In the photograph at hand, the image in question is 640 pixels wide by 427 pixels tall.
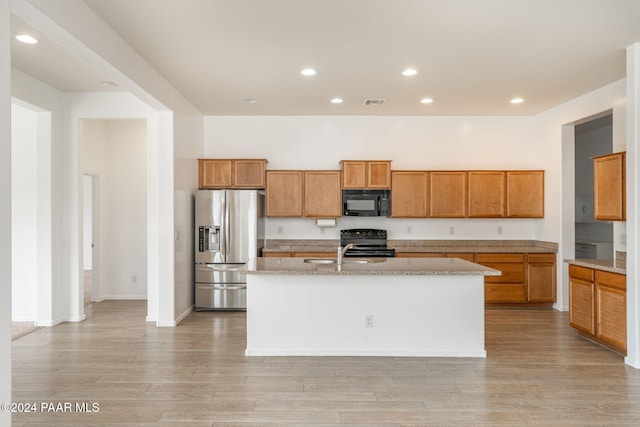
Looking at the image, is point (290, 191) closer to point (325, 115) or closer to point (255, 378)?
point (325, 115)

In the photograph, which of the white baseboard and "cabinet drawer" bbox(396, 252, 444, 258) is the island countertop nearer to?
"cabinet drawer" bbox(396, 252, 444, 258)

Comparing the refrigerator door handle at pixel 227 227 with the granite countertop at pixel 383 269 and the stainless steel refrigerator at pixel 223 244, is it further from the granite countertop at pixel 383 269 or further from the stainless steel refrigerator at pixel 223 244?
the granite countertop at pixel 383 269

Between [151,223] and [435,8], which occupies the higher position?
[435,8]

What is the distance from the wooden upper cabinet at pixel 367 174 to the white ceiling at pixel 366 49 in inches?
37.1

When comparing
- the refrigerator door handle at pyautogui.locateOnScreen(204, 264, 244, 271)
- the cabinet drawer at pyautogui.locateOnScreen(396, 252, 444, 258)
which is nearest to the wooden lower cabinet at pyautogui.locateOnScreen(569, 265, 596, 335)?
the cabinet drawer at pyautogui.locateOnScreen(396, 252, 444, 258)

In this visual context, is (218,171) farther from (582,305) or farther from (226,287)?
(582,305)

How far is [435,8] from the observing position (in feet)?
10.7

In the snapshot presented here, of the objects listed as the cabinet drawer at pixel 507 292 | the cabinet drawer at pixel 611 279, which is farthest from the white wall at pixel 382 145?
the cabinet drawer at pixel 611 279

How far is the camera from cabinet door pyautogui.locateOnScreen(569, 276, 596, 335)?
4.55 metres

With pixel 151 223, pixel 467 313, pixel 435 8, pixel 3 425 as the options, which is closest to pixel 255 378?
pixel 3 425

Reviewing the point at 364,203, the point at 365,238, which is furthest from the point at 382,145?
the point at 365,238

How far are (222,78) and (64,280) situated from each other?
3.35 m

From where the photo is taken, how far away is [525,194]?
6562 mm

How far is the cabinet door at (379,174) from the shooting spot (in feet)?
21.4
